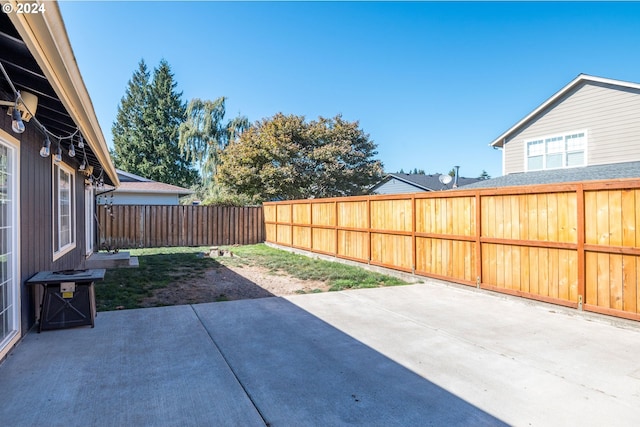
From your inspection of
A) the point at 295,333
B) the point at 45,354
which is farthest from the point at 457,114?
the point at 45,354

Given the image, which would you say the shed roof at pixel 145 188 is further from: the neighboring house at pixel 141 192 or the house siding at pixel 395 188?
the house siding at pixel 395 188

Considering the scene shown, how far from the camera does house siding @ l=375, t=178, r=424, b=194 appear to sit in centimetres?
2184

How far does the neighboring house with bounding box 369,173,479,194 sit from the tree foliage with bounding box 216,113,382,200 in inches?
48.2

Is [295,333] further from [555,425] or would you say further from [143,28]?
[143,28]

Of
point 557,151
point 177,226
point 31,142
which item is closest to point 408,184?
point 557,151

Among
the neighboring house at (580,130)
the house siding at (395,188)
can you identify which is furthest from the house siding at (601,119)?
the house siding at (395,188)

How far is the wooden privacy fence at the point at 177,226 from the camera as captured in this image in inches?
535

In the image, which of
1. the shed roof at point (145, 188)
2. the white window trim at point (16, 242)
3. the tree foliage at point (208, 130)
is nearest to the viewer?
the white window trim at point (16, 242)

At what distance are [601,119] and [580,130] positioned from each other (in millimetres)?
578

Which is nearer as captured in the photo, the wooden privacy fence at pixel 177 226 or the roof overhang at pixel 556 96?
the roof overhang at pixel 556 96

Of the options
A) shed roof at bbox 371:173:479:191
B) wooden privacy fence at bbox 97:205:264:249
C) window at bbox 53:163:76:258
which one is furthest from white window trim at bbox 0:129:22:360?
shed roof at bbox 371:173:479:191

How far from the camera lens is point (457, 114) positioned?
21797mm

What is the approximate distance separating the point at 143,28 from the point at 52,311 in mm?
12991

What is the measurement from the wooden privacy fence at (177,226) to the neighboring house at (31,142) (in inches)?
318
